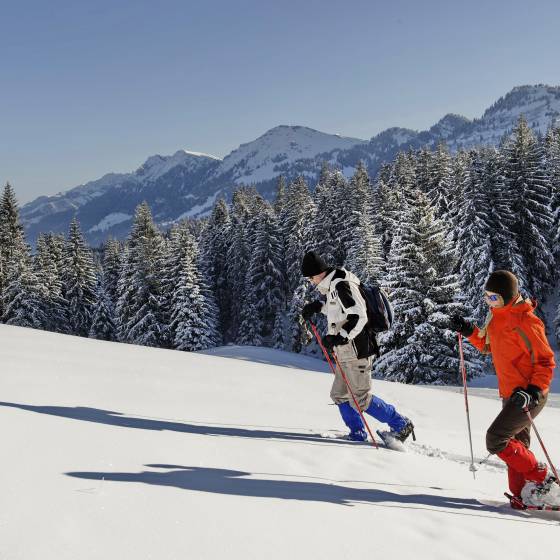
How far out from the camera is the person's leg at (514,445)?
404 centimetres

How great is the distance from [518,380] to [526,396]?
31 cm

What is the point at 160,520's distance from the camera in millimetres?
2998

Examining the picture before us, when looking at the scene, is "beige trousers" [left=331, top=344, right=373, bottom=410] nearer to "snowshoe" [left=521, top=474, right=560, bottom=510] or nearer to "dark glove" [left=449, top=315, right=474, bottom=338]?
"dark glove" [left=449, top=315, right=474, bottom=338]

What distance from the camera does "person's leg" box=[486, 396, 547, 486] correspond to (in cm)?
404

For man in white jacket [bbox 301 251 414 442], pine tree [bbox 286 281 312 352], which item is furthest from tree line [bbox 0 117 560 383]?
man in white jacket [bbox 301 251 414 442]

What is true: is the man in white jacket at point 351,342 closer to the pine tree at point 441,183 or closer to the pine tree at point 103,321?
the pine tree at point 441,183

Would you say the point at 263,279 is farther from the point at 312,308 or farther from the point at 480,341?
the point at 480,341

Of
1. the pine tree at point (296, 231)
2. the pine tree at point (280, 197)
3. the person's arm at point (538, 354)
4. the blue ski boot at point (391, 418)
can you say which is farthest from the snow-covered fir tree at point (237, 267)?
the person's arm at point (538, 354)

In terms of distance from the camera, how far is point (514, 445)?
4.12 m

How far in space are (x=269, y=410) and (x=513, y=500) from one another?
11.4 ft

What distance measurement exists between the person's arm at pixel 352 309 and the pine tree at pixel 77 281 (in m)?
49.7

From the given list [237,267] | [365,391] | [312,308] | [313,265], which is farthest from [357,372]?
[237,267]

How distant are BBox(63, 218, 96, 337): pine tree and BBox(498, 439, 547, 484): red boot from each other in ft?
169

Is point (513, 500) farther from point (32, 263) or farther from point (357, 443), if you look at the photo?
point (32, 263)
